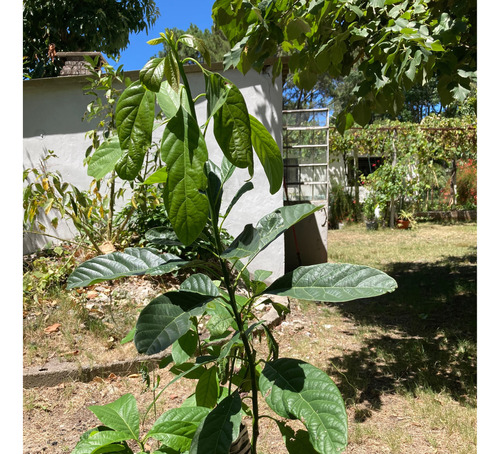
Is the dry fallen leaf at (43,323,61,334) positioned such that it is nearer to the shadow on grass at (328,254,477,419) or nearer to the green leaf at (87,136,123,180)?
the shadow on grass at (328,254,477,419)

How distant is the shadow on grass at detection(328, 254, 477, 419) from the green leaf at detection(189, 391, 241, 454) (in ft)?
5.92

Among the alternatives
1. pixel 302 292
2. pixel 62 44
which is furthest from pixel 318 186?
pixel 62 44

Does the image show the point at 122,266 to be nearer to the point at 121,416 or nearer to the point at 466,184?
the point at 121,416

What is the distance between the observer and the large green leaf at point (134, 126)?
682mm

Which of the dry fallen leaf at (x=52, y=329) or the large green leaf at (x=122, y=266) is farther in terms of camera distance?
the dry fallen leaf at (x=52, y=329)

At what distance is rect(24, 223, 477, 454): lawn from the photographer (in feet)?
7.70

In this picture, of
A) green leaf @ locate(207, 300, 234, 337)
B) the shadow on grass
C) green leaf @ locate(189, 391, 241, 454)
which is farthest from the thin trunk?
green leaf @ locate(189, 391, 241, 454)

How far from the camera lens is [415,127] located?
442 inches

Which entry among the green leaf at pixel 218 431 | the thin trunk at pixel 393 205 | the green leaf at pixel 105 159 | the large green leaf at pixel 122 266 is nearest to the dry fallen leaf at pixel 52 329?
the large green leaf at pixel 122 266

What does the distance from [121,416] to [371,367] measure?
2368 millimetres

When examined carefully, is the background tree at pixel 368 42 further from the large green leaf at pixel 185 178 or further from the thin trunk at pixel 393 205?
the thin trunk at pixel 393 205

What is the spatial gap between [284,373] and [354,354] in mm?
2708

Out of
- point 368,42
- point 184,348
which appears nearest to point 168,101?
point 184,348

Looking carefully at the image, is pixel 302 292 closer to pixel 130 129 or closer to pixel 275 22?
pixel 130 129
